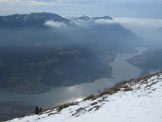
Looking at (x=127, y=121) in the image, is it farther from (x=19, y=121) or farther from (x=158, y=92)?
(x=19, y=121)

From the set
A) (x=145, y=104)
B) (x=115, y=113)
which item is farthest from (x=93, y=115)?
(x=145, y=104)

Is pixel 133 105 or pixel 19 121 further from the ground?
pixel 133 105

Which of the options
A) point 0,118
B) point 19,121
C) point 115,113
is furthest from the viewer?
point 0,118

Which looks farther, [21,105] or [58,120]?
[21,105]

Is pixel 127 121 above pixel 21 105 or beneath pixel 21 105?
above

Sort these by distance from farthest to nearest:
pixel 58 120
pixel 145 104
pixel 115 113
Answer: pixel 58 120 → pixel 145 104 → pixel 115 113

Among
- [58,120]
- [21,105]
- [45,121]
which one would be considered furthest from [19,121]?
[21,105]

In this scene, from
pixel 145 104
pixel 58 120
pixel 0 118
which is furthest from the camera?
pixel 0 118

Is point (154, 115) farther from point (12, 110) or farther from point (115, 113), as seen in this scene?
point (12, 110)

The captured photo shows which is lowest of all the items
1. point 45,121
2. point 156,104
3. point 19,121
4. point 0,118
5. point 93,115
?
point 0,118
